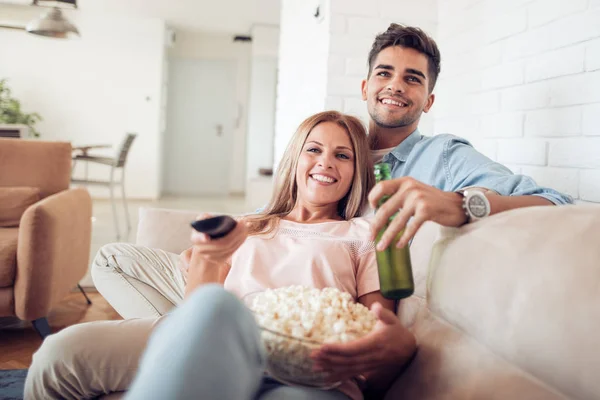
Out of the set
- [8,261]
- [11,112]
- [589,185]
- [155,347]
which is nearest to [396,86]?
[589,185]

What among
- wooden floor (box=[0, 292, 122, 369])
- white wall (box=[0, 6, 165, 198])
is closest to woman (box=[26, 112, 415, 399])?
wooden floor (box=[0, 292, 122, 369])

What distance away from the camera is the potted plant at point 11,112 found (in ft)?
22.3

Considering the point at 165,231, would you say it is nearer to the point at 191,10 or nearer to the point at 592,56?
the point at 592,56

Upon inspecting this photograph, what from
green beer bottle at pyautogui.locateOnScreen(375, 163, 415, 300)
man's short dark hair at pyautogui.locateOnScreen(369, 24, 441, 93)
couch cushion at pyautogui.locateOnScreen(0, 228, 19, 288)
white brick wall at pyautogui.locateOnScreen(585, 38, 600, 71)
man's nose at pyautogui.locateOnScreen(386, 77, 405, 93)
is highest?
man's short dark hair at pyautogui.locateOnScreen(369, 24, 441, 93)

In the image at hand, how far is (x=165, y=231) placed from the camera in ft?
5.77

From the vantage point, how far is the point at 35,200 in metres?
2.82

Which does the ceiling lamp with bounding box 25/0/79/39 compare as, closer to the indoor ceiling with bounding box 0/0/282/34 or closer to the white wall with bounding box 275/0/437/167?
the indoor ceiling with bounding box 0/0/282/34

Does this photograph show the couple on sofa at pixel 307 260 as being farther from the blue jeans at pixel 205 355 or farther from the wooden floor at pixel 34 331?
the wooden floor at pixel 34 331

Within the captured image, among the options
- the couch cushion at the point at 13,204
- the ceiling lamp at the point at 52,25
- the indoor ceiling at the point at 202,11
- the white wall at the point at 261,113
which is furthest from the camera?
the white wall at the point at 261,113

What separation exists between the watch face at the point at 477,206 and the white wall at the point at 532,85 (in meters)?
0.67

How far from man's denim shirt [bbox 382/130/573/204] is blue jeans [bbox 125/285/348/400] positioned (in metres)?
0.82

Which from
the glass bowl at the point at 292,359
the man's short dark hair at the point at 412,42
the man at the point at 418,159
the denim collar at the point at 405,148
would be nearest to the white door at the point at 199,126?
the man at the point at 418,159

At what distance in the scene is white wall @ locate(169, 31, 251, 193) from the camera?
8.80 meters

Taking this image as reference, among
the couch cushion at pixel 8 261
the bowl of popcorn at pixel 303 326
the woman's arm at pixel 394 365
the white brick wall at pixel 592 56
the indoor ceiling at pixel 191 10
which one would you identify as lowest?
the couch cushion at pixel 8 261
